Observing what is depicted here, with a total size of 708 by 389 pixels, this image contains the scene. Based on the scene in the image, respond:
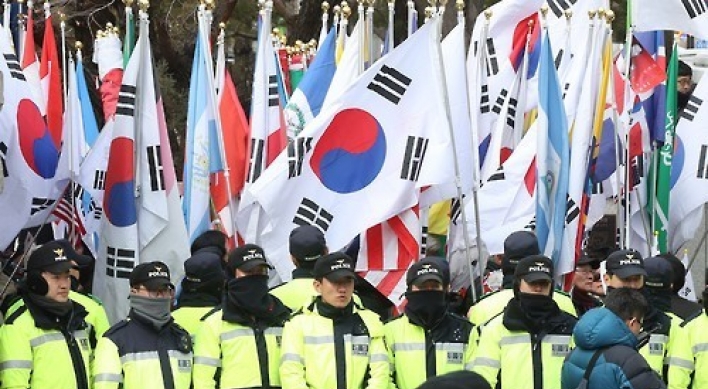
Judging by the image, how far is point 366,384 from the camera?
10195 millimetres

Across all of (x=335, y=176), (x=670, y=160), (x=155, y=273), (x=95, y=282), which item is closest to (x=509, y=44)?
(x=670, y=160)

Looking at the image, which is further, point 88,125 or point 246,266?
point 88,125

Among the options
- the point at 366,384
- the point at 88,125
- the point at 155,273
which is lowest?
the point at 366,384

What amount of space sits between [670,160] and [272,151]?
3.04 meters

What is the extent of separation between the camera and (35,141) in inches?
469

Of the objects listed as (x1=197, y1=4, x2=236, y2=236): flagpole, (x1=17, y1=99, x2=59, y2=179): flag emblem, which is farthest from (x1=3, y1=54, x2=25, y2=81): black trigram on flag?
(x1=197, y1=4, x2=236, y2=236): flagpole

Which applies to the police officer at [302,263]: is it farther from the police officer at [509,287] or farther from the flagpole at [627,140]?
the flagpole at [627,140]

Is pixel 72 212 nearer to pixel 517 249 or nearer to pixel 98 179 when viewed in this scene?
pixel 98 179

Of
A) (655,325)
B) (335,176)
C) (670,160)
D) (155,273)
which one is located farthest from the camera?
(670,160)

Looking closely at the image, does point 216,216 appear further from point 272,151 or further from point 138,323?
point 138,323

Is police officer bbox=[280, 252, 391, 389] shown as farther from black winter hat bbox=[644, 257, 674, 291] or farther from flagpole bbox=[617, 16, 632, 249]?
flagpole bbox=[617, 16, 632, 249]

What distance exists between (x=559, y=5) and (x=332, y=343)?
5.50m

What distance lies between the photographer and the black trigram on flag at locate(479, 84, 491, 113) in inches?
549

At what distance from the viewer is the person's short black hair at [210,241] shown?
12211mm
